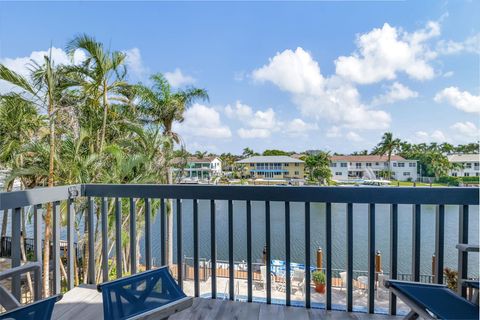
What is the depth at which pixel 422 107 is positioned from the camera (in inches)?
376

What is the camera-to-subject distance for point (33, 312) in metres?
1.27

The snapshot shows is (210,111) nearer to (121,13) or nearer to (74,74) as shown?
(74,74)

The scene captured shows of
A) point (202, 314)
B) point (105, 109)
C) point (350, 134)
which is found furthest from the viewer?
point (350, 134)

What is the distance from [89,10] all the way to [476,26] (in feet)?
16.0

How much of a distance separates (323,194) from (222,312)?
42.3 inches

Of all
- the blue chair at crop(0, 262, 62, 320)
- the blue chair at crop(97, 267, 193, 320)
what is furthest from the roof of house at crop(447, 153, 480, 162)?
the blue chair at crop(0, 262, 62, 320)

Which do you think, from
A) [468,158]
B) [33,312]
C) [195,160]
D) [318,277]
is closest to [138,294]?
[33,312]

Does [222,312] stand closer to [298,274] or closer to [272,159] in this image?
[298,274]

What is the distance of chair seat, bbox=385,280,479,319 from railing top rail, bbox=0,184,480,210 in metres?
0.51

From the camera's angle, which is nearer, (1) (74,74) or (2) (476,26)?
(2) (476,26)

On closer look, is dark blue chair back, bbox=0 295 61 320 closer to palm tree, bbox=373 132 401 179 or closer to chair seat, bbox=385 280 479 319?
chair seat, bbox=385 280 479 319

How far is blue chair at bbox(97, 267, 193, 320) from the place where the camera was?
140cm

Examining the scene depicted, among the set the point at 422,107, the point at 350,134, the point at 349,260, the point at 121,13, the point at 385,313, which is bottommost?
the point at 385,313

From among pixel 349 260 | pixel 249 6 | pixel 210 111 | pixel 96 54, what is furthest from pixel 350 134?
pixel 349 260
